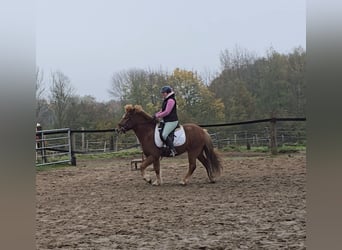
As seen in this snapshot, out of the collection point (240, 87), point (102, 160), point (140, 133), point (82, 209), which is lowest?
point (82, 209)

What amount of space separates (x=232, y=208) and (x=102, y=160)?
1.08 metres

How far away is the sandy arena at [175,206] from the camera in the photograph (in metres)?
1.47

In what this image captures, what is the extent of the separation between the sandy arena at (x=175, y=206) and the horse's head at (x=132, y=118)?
0.36m

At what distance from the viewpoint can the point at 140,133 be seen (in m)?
2.63

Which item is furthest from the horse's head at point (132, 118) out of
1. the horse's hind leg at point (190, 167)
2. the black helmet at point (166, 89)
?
the horse's hind leg at point (190, 167)

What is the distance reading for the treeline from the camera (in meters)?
1.39

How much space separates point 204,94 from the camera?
2.06 metres

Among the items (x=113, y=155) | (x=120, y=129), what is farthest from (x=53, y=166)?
(x=120, y=129)

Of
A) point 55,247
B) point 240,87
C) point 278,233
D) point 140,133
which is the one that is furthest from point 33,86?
point 140,133

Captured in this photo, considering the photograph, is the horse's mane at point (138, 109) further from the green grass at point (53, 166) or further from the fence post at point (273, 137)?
the fence post at point (273, 137)

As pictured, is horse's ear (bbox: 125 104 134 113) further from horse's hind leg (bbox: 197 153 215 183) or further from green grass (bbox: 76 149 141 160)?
horse's hind leg (bbox: 197 153 215 183)

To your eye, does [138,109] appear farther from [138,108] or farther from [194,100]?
[194,100]

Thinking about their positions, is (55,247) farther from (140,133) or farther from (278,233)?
(140,133)

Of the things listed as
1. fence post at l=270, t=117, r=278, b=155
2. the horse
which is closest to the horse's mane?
the horse
